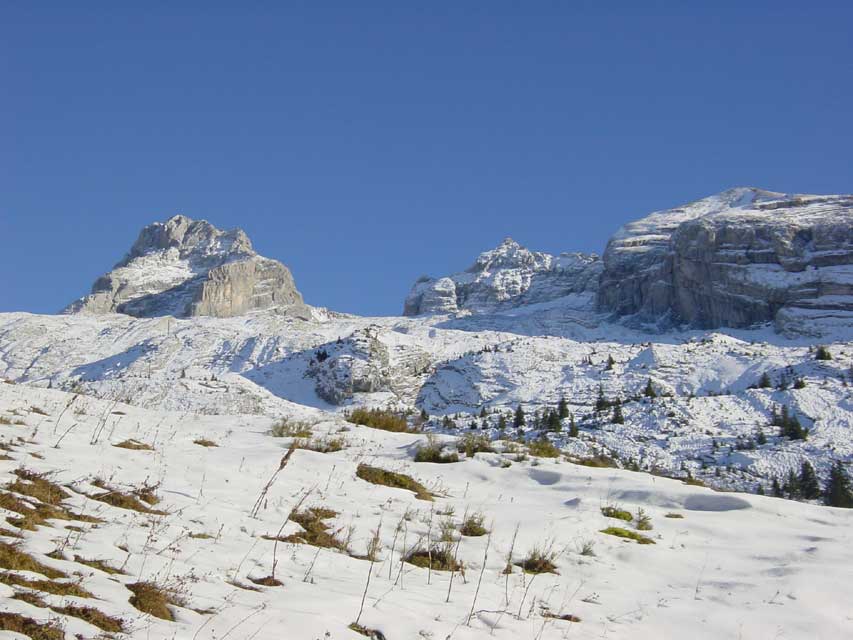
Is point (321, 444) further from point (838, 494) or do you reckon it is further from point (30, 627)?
point (838, 494)

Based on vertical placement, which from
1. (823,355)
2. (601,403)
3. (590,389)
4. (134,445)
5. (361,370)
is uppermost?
(823,355)

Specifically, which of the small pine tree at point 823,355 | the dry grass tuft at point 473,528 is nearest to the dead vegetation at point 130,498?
the dry grass tuft at point 473,528

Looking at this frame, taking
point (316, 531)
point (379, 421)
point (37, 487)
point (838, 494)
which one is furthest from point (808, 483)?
point (37, 487)

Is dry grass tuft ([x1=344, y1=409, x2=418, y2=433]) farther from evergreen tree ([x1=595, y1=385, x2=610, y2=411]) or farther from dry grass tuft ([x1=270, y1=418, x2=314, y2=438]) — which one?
evergreen tree ([x1=595, y1=385, x2=610, y2=411])

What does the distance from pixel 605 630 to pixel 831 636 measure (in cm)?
203

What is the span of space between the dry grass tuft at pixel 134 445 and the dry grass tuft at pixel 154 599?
573 cm

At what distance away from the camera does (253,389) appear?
162 m

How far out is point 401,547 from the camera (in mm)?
8344

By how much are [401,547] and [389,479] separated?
11.7 feet

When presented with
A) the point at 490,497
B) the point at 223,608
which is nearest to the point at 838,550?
the point at 490,497

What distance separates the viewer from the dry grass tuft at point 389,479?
11705 mm

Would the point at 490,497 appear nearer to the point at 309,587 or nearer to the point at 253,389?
the point at 309,587

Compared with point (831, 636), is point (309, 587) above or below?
below

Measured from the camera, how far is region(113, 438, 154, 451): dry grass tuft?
1099 cm
